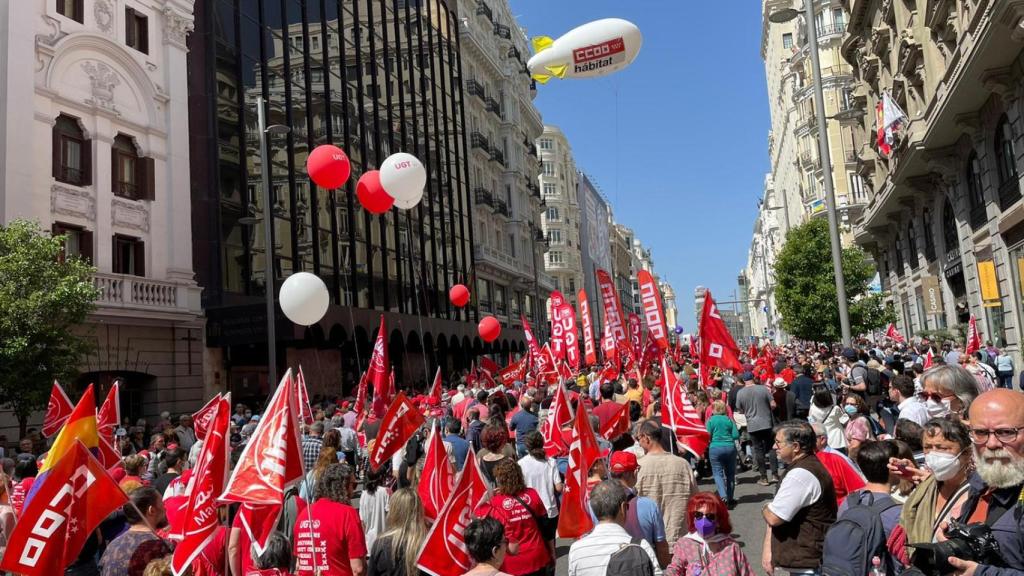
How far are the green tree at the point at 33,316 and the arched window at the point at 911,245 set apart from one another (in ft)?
97.4

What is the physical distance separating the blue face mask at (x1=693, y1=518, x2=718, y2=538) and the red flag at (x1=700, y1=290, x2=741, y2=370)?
9.29 meters

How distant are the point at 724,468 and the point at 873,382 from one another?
458 cm

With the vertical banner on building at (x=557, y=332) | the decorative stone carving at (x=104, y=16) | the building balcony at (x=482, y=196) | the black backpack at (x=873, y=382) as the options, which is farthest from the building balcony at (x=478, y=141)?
the black backpack at (x=873, y=382)

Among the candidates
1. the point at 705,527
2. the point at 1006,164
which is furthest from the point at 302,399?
the point at 1006,164

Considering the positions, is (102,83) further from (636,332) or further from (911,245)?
(911,245)

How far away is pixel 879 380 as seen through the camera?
13.8 m

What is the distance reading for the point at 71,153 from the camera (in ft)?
Result: 65.1

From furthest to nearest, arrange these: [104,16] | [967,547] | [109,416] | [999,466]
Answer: [104,16]
[109,416]
[999,466]
[967,547]

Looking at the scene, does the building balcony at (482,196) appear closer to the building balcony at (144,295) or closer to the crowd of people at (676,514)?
the building balcony at (144,295)

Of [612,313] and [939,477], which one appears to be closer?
[939,477]

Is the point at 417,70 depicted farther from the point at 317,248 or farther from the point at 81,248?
the point at 81,248

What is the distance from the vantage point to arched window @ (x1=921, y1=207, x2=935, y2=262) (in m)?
28.9

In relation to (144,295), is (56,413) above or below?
below

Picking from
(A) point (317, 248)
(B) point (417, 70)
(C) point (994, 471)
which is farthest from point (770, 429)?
(B) point (417, 70)
